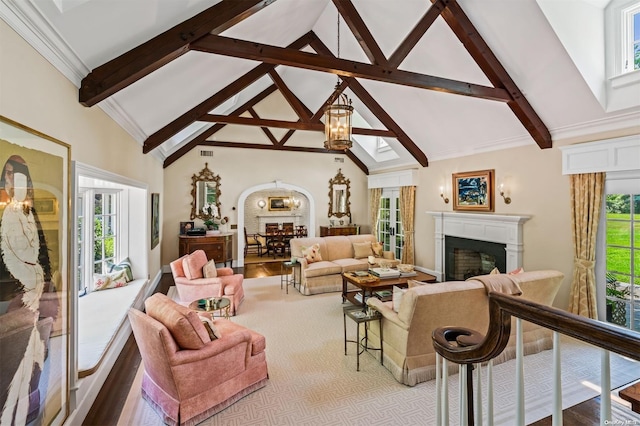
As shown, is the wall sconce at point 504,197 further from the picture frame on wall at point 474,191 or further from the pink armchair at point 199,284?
the pink armchair at point 199,284

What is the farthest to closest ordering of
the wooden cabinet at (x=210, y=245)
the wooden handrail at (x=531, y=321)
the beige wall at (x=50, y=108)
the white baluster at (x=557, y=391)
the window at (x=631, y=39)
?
1. the wooden cabinet at (x=210, y=245)
2. the window at (x=631, y=39)
3. the beige wall at (x=50, y=108)
4. the white baluster at (x=557, y=391)
5. the wooden handrail at (x=531, y=321)

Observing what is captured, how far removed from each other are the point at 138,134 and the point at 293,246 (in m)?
3.67

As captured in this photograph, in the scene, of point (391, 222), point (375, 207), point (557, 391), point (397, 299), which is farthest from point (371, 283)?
point (375, 207)

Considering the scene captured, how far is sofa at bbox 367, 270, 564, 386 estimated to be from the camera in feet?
9.88

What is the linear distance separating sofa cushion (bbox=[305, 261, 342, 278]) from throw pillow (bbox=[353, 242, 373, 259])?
85 centimetres

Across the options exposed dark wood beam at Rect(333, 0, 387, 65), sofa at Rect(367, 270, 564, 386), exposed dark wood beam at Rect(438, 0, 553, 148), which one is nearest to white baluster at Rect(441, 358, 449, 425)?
sofa at Rect(367, 270, 564, 386)

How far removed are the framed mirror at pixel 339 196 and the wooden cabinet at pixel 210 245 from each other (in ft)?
11.2

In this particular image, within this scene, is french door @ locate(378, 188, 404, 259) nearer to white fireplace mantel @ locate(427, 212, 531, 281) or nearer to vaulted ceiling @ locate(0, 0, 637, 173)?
white fireplace mantel @ locate(427, 212, 531, 281)

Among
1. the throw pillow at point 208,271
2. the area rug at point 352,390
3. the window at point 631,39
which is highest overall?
the window at point 631,39

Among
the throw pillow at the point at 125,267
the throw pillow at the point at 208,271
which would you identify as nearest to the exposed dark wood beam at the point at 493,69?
the throw pillow at the point at 208,271

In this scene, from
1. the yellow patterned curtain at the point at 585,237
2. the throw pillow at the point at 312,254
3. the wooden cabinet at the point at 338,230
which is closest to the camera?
the yellow patterned curtain at the point at 585,237

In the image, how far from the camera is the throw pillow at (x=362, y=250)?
691 cm

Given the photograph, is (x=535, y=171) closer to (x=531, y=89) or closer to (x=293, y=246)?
(x=531, y=89)

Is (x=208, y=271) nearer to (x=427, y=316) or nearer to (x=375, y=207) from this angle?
(x=427, y=316)
